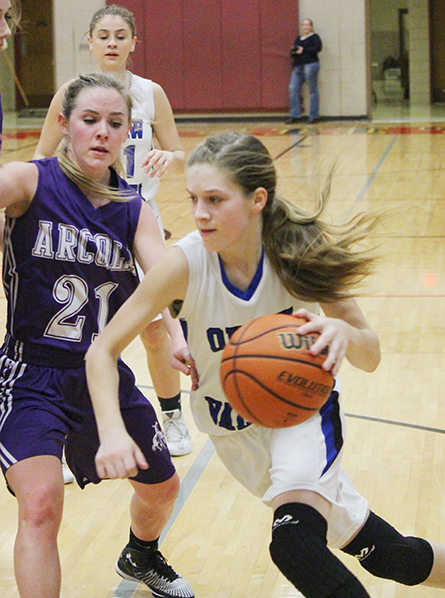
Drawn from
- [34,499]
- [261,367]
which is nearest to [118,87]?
[261,367]

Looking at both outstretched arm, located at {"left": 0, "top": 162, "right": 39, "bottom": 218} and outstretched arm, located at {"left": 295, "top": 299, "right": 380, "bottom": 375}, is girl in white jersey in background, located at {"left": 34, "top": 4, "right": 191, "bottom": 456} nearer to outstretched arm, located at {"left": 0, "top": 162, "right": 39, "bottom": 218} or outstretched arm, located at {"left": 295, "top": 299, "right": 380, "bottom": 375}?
outstretched arm, located at {"left": 0, "top": 162, "right": 39, "bottom": 218}

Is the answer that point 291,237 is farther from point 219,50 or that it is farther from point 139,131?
point 219,50

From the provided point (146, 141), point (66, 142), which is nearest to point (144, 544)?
point (66, 142)

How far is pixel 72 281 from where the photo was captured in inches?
97.4

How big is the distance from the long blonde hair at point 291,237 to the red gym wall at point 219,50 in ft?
52.6

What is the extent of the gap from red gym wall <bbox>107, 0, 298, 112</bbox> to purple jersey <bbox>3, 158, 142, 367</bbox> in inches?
627

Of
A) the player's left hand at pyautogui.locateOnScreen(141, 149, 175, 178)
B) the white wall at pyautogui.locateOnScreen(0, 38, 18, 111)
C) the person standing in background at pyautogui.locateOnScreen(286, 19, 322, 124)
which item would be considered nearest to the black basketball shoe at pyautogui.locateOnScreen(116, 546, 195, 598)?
the player's left hand at pyautogui.locateOnScreen(141, 149, 175, 178)

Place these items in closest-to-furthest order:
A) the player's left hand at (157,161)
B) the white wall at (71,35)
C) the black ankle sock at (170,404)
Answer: the player's left hand at (157,161) < the black ankle sock at (170,404) < the white wall at (71,35)

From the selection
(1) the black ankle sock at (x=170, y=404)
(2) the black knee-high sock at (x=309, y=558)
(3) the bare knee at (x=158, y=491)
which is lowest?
(1) the black ankle sock at (x=170, y=404)

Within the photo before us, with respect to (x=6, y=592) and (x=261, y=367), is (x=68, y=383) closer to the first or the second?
(x=261, y=367)

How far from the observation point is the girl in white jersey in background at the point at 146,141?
12.6ft

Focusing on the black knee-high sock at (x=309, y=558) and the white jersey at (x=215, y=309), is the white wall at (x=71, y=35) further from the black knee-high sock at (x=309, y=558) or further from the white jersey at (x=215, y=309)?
the black knee-high sock at (x=309, y=558)

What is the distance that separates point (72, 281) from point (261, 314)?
1.82ft

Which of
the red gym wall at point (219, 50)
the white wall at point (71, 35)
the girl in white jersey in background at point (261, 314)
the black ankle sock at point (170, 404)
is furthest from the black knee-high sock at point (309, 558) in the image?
the white wall at point (71, 35)
